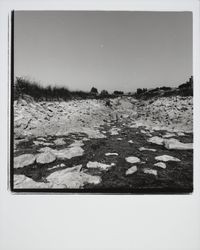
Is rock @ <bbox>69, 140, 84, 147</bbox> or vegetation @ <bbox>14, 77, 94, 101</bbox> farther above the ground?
vegetation @ <bbox>14, 77, 94, 101</bbox>

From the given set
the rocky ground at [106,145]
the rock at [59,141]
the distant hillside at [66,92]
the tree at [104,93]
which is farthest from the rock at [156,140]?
the rock at [59,141]

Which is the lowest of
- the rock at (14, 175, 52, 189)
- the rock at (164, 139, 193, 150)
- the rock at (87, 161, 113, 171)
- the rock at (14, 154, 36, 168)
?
the rock at (14, 175, 52, 189)

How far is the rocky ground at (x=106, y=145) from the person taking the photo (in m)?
1.40

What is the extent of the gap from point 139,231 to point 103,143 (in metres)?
0.56

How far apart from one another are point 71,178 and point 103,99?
0.50m

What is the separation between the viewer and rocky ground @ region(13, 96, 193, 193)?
140 cm

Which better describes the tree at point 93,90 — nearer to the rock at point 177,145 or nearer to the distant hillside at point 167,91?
the distant hillside at point 167,91

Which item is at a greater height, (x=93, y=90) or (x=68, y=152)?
(x=93, y=90)

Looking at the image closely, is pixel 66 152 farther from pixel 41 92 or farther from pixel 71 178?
pixel 41 92

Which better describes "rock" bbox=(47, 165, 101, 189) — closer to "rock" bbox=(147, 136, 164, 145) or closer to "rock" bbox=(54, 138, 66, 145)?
"rock" bbox=(54, 138, 66, 145)

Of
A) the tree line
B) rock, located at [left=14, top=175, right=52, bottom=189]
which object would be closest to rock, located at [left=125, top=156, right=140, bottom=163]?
the tree line

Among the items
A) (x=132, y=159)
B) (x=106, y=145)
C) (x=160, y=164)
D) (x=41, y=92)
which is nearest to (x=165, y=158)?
(x=160, y=164)

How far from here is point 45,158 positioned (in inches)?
55.4

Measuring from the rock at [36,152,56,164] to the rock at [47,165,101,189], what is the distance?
0.27 feet
